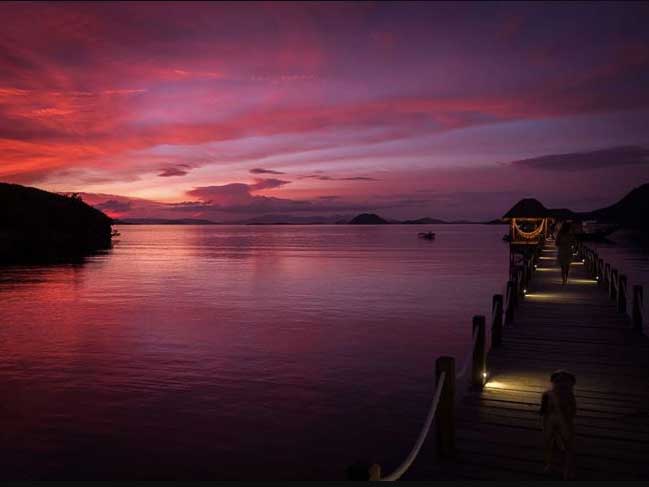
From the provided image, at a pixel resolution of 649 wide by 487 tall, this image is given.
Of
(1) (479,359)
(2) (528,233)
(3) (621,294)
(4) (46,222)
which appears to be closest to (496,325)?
(1) (479,359)

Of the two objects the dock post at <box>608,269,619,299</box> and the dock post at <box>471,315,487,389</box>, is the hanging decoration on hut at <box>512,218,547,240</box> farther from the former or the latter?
the dock post at <box>471,315,487,389</box>

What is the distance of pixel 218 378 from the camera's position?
18.8 metres

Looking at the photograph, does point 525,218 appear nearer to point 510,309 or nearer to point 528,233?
point 528,233

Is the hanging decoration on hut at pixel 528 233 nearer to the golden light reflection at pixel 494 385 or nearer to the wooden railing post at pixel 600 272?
the wooden railing post at pixel 600 272

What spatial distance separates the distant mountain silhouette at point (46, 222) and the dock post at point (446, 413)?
107 metres

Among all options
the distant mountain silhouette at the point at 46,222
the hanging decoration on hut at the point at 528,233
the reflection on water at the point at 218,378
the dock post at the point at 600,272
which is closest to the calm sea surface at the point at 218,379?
the reflection on water at the point at 218,378

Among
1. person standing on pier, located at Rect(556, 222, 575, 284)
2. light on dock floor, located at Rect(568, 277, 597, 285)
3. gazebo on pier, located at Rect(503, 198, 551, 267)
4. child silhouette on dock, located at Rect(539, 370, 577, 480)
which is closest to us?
child silhouette on dock, located at Rect(539, 370, 577, 480)

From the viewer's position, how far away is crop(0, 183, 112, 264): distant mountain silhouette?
110 m

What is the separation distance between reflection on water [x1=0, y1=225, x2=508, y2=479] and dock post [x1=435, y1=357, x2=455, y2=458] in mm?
4151

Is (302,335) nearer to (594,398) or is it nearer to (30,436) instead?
(30,436)

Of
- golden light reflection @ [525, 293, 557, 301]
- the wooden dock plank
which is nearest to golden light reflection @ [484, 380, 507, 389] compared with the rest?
the wooden dock plank

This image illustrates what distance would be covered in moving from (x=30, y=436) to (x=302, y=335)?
14007mm

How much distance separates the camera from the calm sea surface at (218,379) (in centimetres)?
1255

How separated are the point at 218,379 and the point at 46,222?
371 ft
